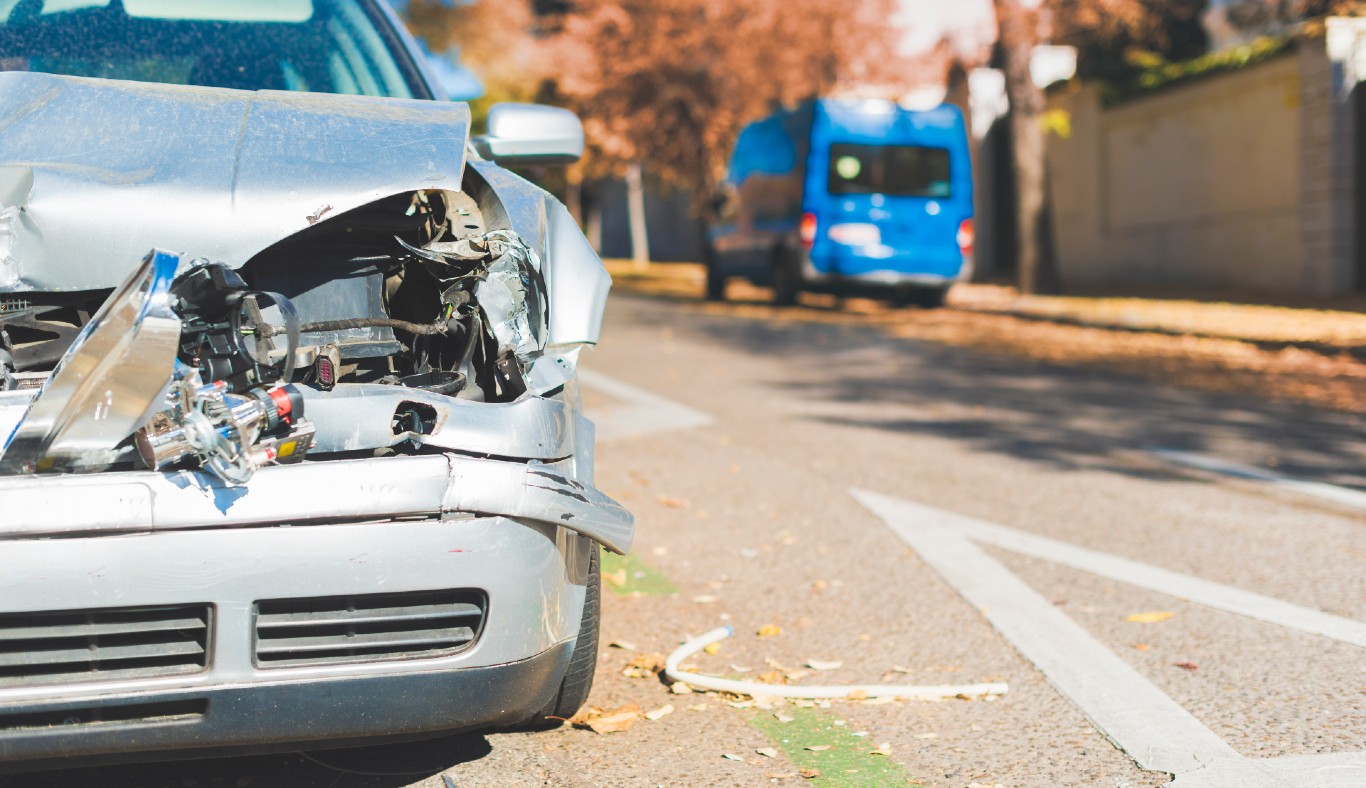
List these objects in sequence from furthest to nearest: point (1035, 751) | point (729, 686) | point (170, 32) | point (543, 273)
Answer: point (170, 32) → point (729, 686) → point (1035, 751) → point (543, 273)

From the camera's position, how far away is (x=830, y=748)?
3.33 m

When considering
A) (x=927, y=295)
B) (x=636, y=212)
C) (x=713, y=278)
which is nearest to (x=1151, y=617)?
(x=927, y=295)

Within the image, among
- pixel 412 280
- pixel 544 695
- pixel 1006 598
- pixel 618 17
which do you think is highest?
pixel 618 17

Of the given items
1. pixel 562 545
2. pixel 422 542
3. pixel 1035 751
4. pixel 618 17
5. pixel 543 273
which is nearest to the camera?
pixel 422 542

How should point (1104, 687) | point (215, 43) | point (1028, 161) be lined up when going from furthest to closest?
point (1028, 161)
point (215, 43)
point (1104, 687)

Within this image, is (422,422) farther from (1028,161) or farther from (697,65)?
(697,65)

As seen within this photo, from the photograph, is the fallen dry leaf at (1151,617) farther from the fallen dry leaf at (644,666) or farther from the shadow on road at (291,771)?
the shadow on road at (291,771)

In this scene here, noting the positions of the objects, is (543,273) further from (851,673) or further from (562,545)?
(851,673)

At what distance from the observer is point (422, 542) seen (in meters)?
2.51

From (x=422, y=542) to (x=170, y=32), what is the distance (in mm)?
2535

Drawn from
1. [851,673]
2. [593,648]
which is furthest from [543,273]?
[851,673]

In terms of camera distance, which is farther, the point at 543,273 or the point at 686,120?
the point at 686,120

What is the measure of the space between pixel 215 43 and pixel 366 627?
250 cm

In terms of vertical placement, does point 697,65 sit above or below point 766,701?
above
